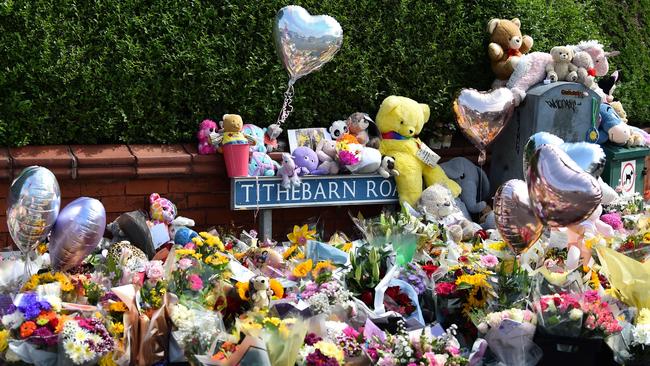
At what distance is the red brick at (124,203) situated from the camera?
575 centimetres

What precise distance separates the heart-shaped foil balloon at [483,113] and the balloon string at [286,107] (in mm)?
1206

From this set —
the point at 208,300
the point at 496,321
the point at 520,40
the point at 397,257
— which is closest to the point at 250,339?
the point at 208,300

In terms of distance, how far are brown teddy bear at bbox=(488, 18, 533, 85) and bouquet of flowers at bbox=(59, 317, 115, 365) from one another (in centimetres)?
446

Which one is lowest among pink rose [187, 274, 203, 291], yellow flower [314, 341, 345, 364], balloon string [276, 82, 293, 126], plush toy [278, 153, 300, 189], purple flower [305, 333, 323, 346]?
yellow flower [314, 341, 345, 364]

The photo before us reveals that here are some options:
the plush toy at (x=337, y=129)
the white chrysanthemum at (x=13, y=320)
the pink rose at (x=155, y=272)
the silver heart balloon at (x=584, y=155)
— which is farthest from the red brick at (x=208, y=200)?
the white chrysanthemum at (x=13, y=320)

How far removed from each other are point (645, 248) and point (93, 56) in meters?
3.51

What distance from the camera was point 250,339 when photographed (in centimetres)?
310

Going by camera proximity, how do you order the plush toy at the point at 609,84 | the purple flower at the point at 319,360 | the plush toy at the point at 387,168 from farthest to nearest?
the plush toy at the point at 609,84 < the plush toy at the point at 387,168 < the purple flower at the point at 319,360

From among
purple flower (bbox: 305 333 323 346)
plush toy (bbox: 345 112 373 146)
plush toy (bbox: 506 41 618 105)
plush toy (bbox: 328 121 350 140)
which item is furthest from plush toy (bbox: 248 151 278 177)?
purple flower (bbox: 305 333 323 346)

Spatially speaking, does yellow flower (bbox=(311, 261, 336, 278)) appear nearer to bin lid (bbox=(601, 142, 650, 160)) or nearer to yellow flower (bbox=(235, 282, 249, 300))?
yellow flower (bbox=(235, 282, 249, 300))

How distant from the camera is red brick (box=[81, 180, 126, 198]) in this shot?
5.68m

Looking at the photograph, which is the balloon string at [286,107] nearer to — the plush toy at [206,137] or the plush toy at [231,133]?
the plush toy at [231,133]

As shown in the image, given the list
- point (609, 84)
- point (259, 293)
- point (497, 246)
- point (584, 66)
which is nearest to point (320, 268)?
point (259, 293)

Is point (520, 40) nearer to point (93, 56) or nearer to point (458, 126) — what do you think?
point (458, 126)
